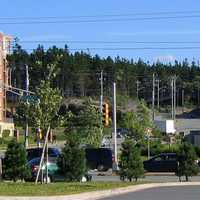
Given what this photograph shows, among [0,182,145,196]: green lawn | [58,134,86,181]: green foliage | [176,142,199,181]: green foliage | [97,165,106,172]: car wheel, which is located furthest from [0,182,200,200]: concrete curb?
[97,165,106,172]: car wheel

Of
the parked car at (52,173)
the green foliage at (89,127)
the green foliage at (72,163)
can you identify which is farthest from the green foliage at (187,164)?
the green foliage at (89,127)

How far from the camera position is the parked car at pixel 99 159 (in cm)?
5056

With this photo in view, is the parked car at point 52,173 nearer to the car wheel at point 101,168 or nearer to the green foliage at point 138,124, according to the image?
the car wheel at point 101,168

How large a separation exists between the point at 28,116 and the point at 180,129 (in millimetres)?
90288

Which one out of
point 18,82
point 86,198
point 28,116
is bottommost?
point 86,198

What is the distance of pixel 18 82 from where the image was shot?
18300cm

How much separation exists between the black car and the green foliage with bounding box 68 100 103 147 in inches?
675

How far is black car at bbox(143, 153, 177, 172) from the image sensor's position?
47.8 metres

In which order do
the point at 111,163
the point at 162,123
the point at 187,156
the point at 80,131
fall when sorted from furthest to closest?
the point at 162,123, the point at 80,131, the point at 111,163, the point at 187,156

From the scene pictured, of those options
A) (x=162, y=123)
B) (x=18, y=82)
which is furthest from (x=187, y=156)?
(x=18, y=82)

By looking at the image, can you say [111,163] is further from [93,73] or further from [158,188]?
[93,73]

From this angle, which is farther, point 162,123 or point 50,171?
point 162,123

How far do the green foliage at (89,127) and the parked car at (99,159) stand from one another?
45.7 feet

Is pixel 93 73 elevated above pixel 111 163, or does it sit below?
above
